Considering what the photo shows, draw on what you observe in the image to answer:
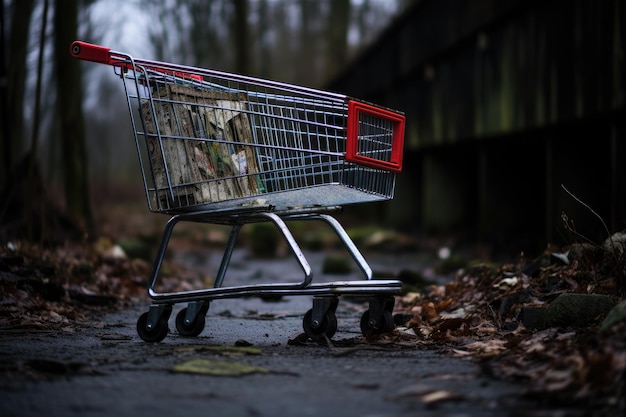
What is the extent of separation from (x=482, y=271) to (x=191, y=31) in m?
22.9

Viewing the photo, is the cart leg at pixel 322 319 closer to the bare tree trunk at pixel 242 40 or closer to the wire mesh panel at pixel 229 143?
the wire mesh panel at pixel 229 143

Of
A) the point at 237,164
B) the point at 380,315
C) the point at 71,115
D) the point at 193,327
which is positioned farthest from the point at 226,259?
the point at 71,115

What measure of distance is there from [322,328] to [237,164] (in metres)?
1.07

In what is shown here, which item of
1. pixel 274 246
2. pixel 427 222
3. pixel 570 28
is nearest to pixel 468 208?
pixel 427 222

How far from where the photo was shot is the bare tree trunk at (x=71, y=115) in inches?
429

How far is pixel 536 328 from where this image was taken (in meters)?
4.87

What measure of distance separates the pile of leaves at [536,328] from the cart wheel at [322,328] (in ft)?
1.68

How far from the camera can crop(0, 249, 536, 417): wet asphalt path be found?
9.95 feet

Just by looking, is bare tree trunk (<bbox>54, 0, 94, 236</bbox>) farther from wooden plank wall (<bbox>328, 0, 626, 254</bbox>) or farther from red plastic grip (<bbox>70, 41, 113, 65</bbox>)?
red plastic grip (<bbox>70, 41, 113, 65</bbox>)

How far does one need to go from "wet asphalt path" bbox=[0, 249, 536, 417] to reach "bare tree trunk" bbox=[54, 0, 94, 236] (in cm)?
636

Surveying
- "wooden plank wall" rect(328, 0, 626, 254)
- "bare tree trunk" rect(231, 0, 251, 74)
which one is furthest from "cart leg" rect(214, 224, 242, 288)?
"bare tree trunk" rect(231, 0, 251, 74)

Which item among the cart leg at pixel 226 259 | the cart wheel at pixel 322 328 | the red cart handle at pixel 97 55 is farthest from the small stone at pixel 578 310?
the red cart handle at pixel 97 55

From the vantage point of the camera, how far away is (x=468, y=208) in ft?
59.0

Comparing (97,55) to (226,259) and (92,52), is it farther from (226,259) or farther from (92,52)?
(226,259)
